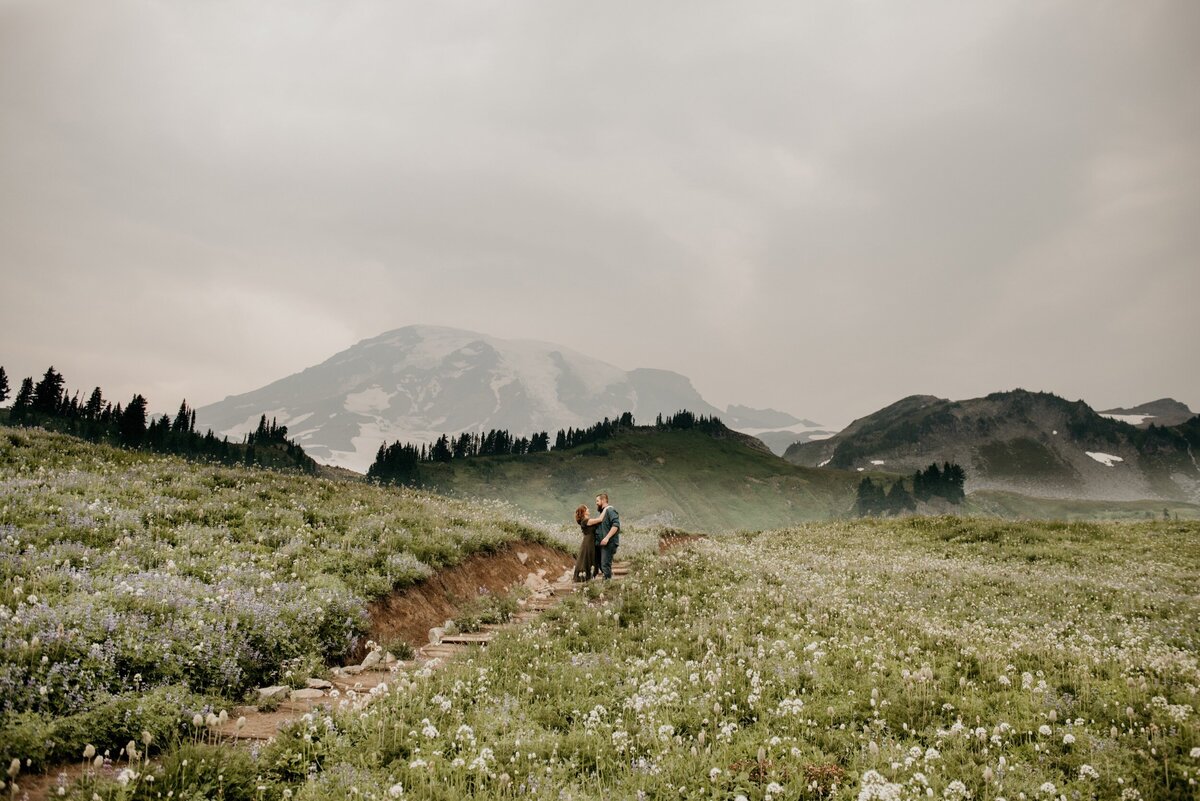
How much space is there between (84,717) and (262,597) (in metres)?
4.31

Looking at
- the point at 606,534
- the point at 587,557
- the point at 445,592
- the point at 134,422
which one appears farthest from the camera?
the point at 134,422

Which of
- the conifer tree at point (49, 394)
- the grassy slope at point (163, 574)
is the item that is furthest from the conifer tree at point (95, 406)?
the grassy slope at point (163, 574)

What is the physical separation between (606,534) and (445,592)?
5781 millimetres

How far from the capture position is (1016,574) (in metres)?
22.5

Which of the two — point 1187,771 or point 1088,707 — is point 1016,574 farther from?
point 1187,771

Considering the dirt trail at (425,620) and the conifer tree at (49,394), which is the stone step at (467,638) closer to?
the dirt trail at (425,620)

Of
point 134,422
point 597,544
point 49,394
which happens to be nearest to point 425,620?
point 597,544

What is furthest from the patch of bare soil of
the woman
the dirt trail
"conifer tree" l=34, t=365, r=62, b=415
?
"conifer tree" l=34, t=365, r=62, b=415

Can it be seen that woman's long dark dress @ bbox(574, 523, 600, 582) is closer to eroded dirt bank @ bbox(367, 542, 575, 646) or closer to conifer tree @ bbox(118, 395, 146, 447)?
eroded dirt bank @ bbox(367, 542, 575, 646)

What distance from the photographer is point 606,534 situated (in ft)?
63.3

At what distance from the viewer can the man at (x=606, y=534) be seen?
18906 mm

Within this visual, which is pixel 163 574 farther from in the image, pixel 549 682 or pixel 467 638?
pixel 549 682

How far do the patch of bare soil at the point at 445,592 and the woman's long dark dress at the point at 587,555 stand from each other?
2615 millimetres

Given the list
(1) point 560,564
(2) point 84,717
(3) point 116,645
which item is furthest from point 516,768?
(1) point 560,564
